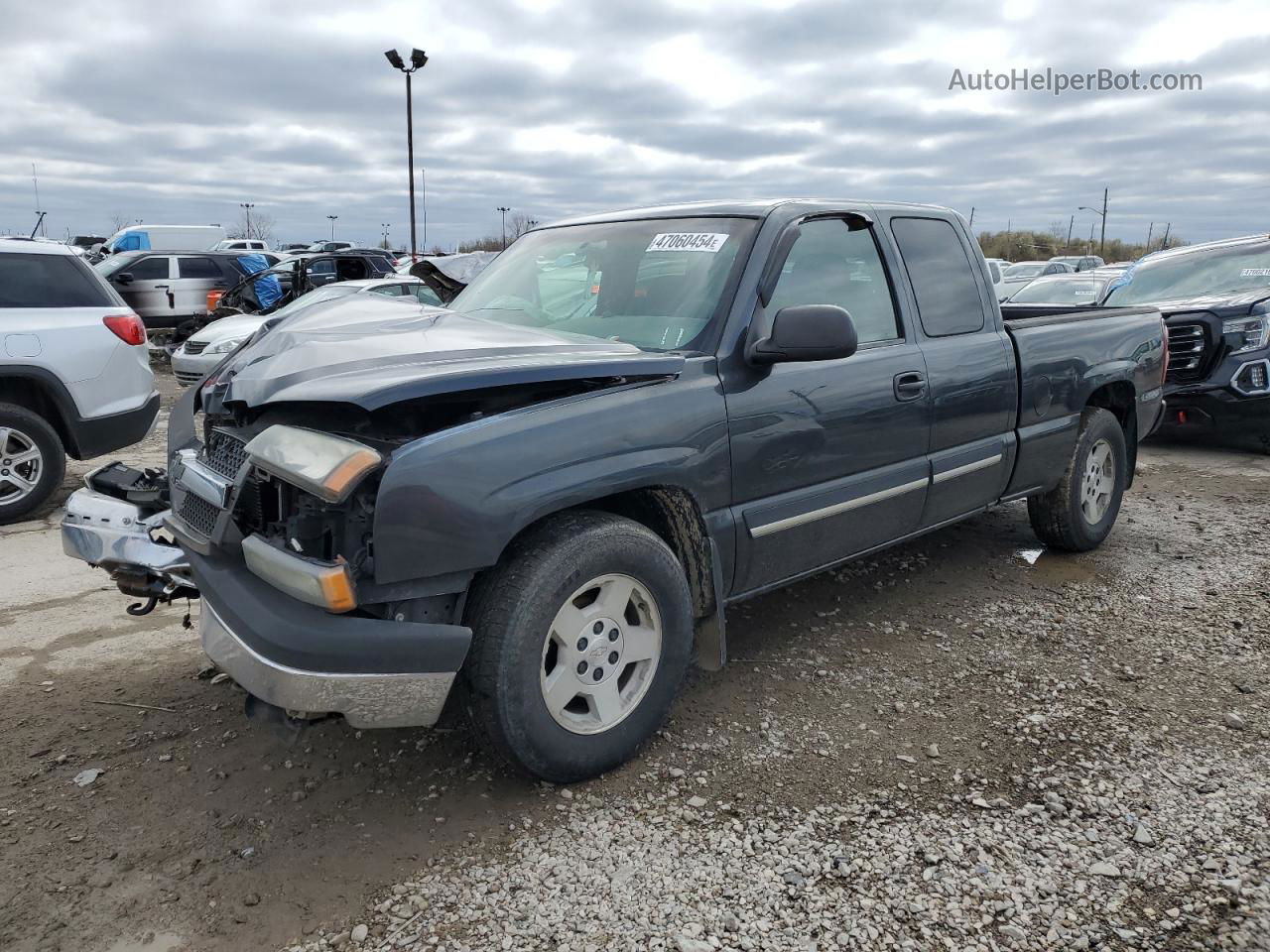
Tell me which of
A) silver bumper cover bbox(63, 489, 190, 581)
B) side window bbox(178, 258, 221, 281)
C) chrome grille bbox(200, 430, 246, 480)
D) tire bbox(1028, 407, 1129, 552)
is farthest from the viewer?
side window bbox(178, 258, 221, 281)

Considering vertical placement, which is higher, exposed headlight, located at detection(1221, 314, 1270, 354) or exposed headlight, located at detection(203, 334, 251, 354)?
exposed headlight, located at detection(1221, 314, 1270, 354)

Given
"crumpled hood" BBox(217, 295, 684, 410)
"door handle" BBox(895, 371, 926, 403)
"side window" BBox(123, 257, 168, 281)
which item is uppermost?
"side window" BBox(123, 257, 168, 281)

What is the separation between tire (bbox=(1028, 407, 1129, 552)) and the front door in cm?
151

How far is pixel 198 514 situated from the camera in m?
3.10

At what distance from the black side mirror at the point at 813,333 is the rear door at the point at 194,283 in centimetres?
1636

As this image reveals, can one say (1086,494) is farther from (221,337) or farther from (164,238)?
(164,238)

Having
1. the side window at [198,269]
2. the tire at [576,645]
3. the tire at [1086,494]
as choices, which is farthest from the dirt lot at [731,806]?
Answer: the side window at [198,269]

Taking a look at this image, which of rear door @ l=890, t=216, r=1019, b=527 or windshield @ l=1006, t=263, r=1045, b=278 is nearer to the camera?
rear door @ l=890, t=216, r=1019, b=527

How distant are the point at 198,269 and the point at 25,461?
12628mm

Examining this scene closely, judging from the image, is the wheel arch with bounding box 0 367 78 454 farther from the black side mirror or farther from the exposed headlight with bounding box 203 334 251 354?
the black side mirror

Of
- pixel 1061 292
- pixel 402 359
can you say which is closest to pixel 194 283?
pixel 1061 292

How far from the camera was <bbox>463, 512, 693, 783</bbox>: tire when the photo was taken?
2740mm

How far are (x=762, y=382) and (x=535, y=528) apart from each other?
104 cm

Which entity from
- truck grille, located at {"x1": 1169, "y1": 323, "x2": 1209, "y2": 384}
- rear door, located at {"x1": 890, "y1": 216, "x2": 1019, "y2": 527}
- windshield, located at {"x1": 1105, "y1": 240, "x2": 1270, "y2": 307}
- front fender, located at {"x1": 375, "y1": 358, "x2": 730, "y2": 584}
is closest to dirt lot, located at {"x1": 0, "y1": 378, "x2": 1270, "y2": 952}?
rear door, located at {"x1": 890, "y1": 216, "x2": 1019, "y2": 527}
